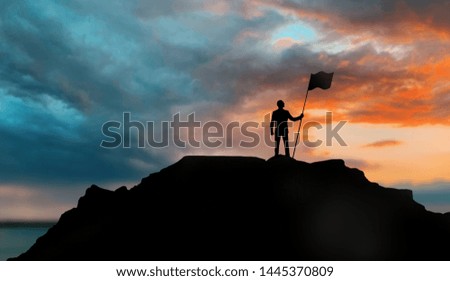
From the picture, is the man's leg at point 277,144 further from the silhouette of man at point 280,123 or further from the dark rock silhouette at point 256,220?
the dark rock silhouette at point 256,220

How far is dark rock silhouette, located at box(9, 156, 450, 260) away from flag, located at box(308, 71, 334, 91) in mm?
3085

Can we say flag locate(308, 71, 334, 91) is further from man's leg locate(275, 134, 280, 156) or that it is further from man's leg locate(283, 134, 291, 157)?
man's leg locate(275, 134, 280, 156)

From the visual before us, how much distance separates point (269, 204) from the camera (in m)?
19.0

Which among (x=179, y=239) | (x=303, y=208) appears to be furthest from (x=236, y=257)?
(x=303, y=208)

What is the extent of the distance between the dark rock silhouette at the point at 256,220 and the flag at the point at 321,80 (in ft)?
10.1

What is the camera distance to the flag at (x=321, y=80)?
20.6 m

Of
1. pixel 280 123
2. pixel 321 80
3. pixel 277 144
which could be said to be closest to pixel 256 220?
pixel 277 144

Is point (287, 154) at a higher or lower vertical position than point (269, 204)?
higher

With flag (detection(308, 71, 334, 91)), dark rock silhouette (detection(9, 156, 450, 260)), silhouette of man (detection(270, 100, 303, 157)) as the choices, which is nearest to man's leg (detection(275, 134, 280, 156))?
silhouette of man (detection(270, 100, 303, 157))

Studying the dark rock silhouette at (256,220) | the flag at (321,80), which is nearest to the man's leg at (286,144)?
the dark rock silhouette at (256,220)

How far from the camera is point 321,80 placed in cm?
2077

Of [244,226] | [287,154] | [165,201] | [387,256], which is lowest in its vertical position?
[387,256]

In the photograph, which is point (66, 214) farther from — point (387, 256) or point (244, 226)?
point (387, 256)

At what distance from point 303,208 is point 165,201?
540 centimetres
